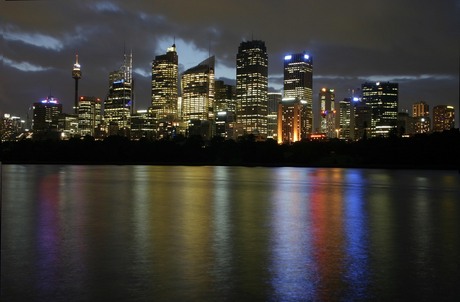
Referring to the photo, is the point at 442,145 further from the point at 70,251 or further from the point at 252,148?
the point at 70,251

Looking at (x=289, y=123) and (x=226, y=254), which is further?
(x=289, y=123)

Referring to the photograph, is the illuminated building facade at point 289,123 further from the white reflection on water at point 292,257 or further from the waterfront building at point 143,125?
the white reflection on water at point 292,257

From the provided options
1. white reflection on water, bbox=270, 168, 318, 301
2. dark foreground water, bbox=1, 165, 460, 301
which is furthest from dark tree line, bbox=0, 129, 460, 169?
dark foreground water, bbox=1, 165, 460, 301

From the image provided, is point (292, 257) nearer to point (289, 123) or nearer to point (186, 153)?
point (186, 153)

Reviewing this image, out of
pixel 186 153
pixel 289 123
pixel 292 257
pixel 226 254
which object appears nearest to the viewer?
pixel 292 257

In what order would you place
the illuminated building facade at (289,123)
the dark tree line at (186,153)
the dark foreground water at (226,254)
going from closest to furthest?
1. the dark foreground water at (226,254)
2. the dark tree line at (186,153)
3. the illuminated building facade at (289,123)

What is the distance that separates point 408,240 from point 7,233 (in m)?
8.37

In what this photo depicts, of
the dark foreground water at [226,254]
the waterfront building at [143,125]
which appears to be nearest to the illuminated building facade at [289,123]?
the waterfront building at [143,125]

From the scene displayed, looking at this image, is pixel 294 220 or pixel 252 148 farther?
pixel 252 148

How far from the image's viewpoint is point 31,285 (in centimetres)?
660

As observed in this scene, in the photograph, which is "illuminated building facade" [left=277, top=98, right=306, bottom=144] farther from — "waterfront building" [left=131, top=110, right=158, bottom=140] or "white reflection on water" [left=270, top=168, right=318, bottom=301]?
"white reflection on water" [left=270, top=168, right=318, bottom=301]

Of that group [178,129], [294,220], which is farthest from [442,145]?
[178,129]

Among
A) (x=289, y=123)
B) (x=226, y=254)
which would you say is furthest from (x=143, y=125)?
(x=226, y=254)

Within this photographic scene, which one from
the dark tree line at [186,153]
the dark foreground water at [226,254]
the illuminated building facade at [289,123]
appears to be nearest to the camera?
the dark foreground water at [226,254]
